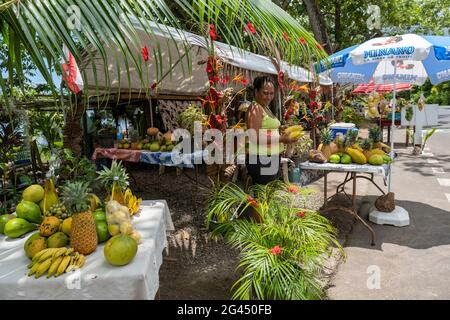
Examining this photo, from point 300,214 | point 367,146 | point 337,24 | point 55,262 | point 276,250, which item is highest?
point 337,24

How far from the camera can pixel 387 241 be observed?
409cm

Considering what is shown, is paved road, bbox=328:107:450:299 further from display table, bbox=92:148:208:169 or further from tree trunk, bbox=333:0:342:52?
tree trunk, bbox=333:0:342:52

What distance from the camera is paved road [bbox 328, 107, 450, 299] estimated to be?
3.06 m

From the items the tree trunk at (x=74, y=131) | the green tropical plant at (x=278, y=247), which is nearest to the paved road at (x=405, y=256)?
the green tropical plant at (x=278, y=247)

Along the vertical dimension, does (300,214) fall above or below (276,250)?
above

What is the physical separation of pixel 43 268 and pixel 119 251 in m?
0.42

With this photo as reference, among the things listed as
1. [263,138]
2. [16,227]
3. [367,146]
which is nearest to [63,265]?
[16,227]

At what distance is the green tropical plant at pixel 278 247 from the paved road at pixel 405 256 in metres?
0.42

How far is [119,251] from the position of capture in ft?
6.31

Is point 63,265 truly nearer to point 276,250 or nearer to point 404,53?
point 276,250

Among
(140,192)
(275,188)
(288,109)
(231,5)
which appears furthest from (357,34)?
(231,5)

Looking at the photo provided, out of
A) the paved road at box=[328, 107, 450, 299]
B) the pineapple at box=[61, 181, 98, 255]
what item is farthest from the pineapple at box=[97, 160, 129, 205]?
the paved road at box=[328, 107, 450, 299]

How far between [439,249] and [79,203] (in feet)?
12.6
